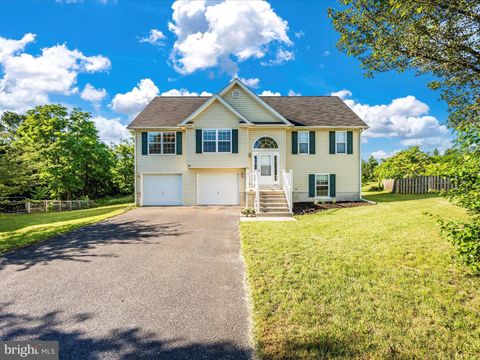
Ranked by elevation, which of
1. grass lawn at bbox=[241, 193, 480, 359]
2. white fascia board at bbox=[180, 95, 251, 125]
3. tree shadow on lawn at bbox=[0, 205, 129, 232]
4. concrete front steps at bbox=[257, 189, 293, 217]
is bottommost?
tree shadow on lawn at bbox=[0, 205, 129, 232]

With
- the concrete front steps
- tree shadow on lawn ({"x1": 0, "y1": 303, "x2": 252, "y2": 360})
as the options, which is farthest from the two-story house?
tree shadow on lawn ({"x1": 0, "y1": 303, "x2": 252, "y2": 360})

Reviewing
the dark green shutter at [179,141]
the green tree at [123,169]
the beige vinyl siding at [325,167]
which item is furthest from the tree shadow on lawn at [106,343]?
the green tree at [123,169]

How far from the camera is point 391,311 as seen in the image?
146 inches

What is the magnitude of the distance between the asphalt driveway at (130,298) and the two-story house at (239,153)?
8371 mm

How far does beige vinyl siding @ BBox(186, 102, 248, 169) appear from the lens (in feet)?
52.0

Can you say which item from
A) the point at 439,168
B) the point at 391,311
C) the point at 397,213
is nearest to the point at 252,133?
the point at 397,213

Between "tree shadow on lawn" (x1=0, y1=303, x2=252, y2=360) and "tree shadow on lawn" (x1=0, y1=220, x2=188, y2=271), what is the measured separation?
2.88 metres

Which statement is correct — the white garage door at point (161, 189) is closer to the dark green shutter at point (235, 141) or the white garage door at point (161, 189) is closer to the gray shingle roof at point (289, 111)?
the gray shingle roof at point (289, 111)

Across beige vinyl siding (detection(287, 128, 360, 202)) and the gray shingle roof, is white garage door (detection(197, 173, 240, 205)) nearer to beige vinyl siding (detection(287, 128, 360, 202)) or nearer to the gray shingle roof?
beige vinyl siding (detection(287, 128, 360, 202))

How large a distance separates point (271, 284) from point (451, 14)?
23.9 feet

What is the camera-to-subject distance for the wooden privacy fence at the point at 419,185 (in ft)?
65.9

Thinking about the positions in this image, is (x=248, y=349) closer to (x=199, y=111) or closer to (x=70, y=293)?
(x=70, y=293)

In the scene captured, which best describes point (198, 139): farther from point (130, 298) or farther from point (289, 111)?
point (130, 298)

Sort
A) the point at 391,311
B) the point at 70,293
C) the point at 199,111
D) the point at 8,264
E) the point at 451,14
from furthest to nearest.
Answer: the point at 199,111 → the point at 8,264 → the point at 451,14 → the point at 70,293 → the point at 391,311
